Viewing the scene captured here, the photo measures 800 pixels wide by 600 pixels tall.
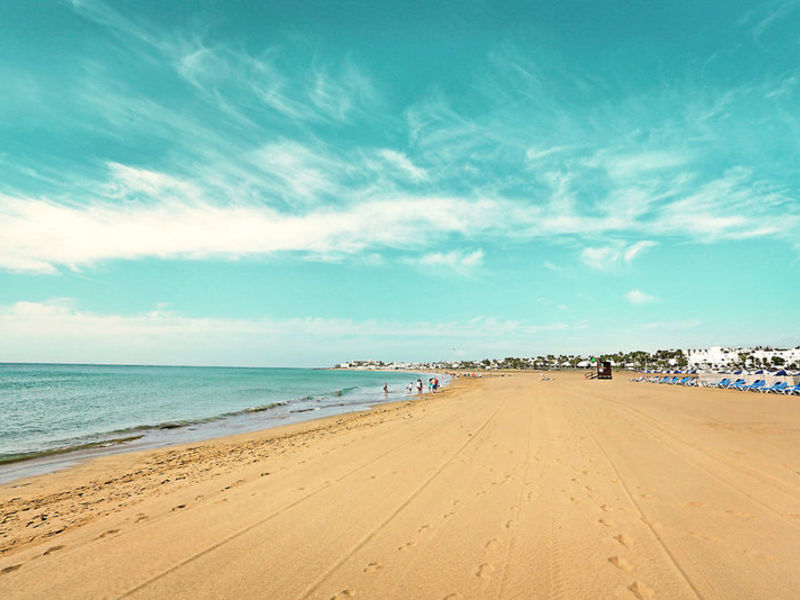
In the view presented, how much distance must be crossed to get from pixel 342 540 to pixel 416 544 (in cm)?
104

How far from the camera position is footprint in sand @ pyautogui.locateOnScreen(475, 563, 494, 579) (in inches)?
171

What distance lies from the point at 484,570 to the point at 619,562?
1630 millimetres

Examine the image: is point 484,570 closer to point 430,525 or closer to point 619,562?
point 430,525

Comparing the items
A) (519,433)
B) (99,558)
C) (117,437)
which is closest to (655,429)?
(519,433)

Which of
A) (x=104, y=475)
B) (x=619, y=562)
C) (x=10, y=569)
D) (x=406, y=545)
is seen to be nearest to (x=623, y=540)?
(x=619, y=562)

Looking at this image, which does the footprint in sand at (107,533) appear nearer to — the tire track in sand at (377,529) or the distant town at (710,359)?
the tire track in sand at (377,529)

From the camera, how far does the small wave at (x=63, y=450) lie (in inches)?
579

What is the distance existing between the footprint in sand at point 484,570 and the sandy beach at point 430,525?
12 millimetres

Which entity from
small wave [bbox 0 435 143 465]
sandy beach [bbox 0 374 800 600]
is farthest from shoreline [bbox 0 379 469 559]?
small wave [bbox 0 435 143 465]

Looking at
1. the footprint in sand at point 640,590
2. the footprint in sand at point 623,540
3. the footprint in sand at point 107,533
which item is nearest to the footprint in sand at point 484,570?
the footprint in sand at point 640,590

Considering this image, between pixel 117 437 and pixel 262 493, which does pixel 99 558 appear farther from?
pixel 117 437

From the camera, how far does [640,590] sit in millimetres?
3992

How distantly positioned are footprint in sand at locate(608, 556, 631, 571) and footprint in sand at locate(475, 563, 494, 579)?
1444 millimetres

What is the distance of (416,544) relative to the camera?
5.15m
